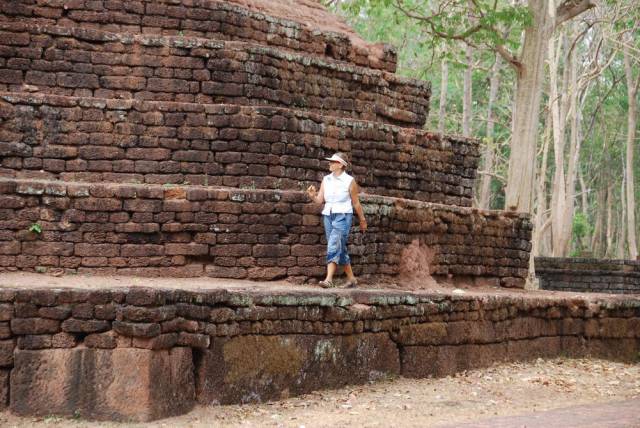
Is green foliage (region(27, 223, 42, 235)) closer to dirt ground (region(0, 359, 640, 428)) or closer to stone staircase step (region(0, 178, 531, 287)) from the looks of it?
stone staircase step (region(0, 178, 531, 287))

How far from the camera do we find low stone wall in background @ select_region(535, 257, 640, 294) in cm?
1969

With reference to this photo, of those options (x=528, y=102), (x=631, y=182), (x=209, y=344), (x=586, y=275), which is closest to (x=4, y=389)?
(x=209, y=344)

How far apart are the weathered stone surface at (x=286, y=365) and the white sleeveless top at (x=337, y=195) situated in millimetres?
1231

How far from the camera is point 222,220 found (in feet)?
29.5

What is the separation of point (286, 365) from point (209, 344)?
783 millimetres

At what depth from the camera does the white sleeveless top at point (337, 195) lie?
890 cm

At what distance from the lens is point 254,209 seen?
9.11 m

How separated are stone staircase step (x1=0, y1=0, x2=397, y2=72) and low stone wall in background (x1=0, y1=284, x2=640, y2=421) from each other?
3.66 metres

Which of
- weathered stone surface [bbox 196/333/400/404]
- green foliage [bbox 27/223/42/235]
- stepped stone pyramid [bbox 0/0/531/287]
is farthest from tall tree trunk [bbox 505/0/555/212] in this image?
green foliage [bbox 27/223/42/235]

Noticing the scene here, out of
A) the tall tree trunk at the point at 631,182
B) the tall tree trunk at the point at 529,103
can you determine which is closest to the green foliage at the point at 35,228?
the tall tree trunk at the point at 529,103

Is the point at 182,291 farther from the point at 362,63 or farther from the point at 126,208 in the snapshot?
the point at 362,63

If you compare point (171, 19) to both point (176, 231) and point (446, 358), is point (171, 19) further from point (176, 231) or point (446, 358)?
point (446, 358)

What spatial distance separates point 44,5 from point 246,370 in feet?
16.1

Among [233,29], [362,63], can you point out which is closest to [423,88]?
[362,63]
